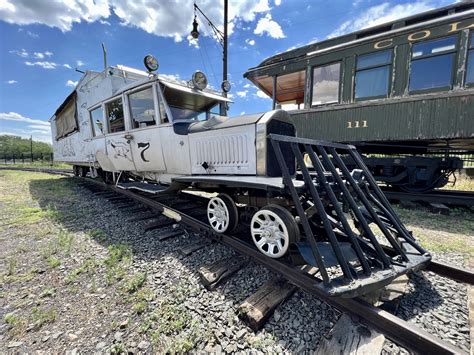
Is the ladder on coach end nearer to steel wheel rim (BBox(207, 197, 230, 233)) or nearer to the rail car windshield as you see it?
steel wheel rim (BBox(207, 197, 230, 233))

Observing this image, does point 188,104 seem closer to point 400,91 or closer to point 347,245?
point 347,245

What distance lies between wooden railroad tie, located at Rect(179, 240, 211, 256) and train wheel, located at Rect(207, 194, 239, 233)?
294 mm

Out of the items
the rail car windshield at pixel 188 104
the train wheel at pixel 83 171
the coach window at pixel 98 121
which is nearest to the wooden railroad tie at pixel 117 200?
the coach window at pixel 98 121

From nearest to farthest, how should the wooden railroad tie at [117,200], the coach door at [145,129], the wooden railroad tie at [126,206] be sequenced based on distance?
1. the coach door at [145,129]
2. the wooden railroad tie at [126,206]
3. the wooden railroad tie at [117,200]

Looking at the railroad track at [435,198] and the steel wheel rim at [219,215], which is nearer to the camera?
the steel wheel rim at [219,215]

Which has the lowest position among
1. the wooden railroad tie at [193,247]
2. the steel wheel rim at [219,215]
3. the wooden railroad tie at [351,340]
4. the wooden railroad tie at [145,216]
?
the wooden railroad tie at [351,340]

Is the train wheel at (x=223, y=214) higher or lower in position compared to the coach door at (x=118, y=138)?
lower

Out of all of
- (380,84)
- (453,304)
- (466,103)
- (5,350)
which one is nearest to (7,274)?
(5,350)

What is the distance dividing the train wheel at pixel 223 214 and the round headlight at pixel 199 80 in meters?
2.62

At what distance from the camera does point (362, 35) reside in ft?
22.9

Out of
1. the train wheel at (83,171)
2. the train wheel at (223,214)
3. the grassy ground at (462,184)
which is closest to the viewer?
the train wheel at (223,214)

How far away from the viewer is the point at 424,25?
5.72 metres

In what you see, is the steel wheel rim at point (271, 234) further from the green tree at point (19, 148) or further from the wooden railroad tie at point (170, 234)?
the green tree at point (19, 148)

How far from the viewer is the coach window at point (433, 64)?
559cm
